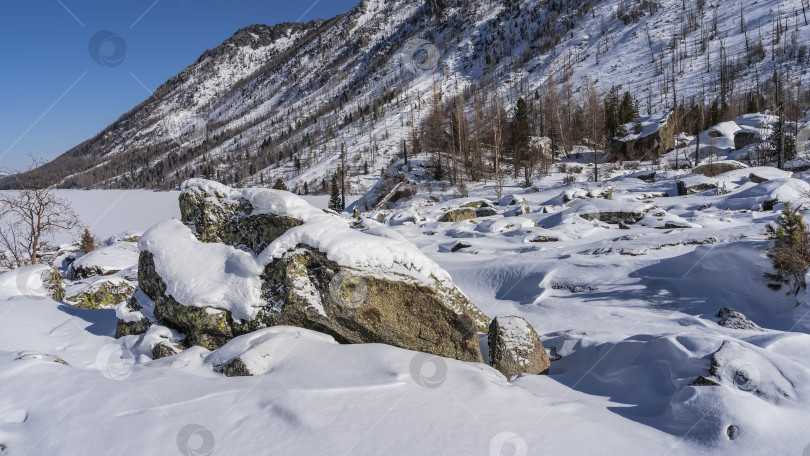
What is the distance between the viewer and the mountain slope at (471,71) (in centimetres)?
7775

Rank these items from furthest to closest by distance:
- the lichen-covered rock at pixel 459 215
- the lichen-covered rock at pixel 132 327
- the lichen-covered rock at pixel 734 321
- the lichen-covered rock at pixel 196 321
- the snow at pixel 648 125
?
the snow at pixel 648 125 < the lichen-covered rock at pixel 459 215 < the lichen-covered rock at pixel 734 321 < the lichen-covered rock at pixel 132 327 < the lichen-covered rock at pixel 196 321

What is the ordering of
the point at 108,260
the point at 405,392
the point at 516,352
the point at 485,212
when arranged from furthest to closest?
the point at 485,212, the point at 108,260, the point at 516,352, the point at 405,392

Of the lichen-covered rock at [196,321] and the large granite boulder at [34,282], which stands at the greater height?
the large granite boulder at [34,282]

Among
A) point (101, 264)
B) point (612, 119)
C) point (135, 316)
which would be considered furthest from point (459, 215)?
point (612, 119)

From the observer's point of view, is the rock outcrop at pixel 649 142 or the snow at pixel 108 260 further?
the rock outcrop at pixel 649 142

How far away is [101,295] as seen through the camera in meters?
8.56

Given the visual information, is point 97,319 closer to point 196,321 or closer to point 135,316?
point 135,316

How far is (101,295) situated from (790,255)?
1386cm

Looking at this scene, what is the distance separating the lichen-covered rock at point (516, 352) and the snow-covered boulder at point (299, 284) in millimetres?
262

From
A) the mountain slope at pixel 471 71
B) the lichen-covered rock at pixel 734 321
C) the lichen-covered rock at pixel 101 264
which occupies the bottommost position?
the lichen-covered rock at pixel 734 321

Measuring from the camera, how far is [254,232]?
19.1 ft

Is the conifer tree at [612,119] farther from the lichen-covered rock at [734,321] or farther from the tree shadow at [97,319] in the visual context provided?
the tree shadow at [97,319]

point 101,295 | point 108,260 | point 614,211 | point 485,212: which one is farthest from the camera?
point 485,212

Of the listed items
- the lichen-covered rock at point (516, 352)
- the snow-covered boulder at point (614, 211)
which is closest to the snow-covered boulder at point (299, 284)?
the lichen-covered rock at point (516, 352)
